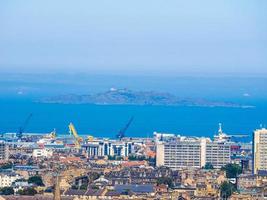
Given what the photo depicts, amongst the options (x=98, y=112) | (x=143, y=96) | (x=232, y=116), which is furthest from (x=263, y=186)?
(x=143, y=96)

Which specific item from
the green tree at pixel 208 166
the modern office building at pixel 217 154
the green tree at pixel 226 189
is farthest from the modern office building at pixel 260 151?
the green tree at pixel 226 189

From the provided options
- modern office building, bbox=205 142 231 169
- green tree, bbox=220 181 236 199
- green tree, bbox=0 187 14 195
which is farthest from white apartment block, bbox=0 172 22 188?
modern office building, bbox=205 142 231 169

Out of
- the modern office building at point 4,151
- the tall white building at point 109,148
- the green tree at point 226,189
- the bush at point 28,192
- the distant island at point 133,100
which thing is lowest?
the bush at point 28,192

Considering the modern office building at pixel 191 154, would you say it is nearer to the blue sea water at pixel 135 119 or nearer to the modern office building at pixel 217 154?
the modern office building at pixel 217 154

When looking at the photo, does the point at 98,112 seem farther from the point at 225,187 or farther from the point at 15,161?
the point at 225,187

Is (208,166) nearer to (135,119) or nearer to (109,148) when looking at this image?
(109,148)
